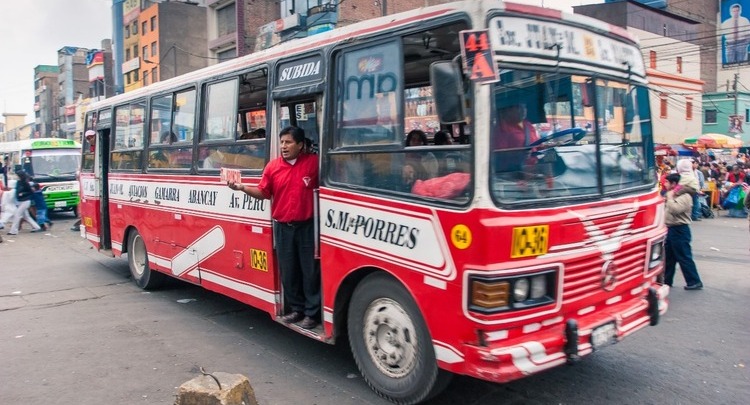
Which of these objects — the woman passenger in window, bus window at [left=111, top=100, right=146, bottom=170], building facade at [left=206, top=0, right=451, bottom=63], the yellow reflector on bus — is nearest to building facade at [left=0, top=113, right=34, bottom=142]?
building facade at [left=206, top=0, right=451, bottom=63]

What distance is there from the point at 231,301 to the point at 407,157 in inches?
175

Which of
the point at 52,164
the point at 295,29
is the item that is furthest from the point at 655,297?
the point at 295,29

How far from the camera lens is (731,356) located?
5.43 m

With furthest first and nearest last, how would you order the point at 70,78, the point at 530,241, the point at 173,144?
the point at 70,78 → the point at 173,144 → the point at 530,241

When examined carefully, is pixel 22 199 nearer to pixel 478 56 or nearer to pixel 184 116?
pixel 184 116

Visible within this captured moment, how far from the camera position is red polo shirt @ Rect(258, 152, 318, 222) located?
5102 mm

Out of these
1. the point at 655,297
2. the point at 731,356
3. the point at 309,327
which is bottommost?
the point at 731,356

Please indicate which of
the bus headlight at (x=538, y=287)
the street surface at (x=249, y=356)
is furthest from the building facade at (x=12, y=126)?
the bus headlight at (x=538, y=287)

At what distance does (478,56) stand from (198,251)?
4.52m

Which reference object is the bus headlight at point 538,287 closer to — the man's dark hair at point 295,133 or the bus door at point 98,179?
the man's dark hair at point 295,133

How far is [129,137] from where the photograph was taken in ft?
28.5

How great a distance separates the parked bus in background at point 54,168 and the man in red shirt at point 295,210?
50.2ft

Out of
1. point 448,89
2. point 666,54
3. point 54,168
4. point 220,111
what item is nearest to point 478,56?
point 448,89

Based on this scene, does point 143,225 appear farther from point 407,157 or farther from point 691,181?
point 691,181
